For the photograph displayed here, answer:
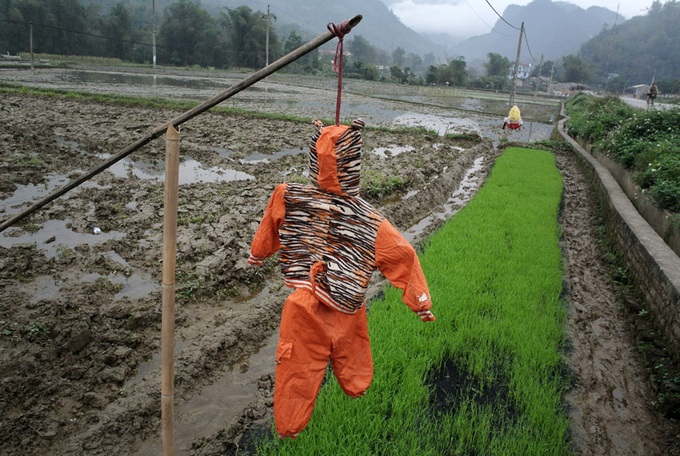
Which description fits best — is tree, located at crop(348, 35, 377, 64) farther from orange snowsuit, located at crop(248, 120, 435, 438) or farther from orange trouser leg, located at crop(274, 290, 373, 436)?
orange trouser leg, located at crop(274, 290, 373, 436)

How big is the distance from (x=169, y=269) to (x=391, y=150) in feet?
34.4

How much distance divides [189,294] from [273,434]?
1.94 metres

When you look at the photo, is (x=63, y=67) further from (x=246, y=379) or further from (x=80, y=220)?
(x=246, y=379)

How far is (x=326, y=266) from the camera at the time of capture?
83.9 inches

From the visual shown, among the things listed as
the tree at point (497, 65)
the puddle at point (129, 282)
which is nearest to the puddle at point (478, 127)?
the puddle at point (129, 282)

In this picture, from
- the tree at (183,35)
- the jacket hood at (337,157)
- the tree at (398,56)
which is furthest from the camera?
the tree at (398,56)

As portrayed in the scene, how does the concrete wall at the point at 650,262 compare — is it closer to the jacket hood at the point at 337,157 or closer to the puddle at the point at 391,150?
the jacket hood at the point at 337,157

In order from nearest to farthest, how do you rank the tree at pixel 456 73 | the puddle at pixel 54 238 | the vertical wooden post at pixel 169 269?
the vertical wooden post at pixel 169 269 → the puddle at pixel 54 238 → the tree at pixel 456 73

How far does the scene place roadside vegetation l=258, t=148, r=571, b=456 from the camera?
8.31 ft

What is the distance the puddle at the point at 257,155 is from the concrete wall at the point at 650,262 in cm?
630

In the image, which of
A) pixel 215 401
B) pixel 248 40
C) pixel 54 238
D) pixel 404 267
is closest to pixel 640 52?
pixel 248 40

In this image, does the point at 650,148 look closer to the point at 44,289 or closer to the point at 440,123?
the point at 44,289

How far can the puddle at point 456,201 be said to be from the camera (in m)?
6.84

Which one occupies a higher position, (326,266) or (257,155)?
(326,266)
